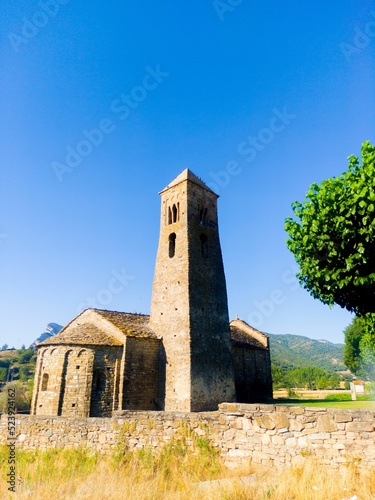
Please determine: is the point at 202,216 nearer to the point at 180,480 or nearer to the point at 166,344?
the point at 166,344

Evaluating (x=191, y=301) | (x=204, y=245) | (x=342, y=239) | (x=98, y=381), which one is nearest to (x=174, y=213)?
(x=204, y=245)

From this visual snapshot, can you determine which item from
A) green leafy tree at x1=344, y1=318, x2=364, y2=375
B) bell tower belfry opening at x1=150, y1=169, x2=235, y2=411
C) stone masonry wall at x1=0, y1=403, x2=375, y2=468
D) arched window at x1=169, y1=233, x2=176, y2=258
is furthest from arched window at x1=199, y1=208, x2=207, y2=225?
green leafy tree at x1=344, y1=318, x2=364, y2=375

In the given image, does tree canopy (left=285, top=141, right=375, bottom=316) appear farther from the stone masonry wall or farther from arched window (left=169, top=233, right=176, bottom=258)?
arched window (left=169, top=233, right=176, bottom=258)

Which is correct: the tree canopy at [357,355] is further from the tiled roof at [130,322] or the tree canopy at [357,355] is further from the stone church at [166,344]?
the tiled roof at [130,322]

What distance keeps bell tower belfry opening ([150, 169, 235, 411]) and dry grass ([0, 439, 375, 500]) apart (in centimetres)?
1227

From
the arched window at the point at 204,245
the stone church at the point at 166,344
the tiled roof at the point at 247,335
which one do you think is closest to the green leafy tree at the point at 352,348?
the tiled roof at the point at 247,335

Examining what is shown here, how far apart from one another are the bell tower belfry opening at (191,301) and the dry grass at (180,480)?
12274 mm

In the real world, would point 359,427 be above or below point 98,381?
below

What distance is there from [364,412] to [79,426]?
948cm

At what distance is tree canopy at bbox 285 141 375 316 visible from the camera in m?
11.3

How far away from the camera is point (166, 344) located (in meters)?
23.8

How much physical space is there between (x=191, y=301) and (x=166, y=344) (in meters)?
3.69

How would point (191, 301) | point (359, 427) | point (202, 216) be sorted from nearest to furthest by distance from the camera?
point (359, 427) → point (191, 301) → point (202, 216)

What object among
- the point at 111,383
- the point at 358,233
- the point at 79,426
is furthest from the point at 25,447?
the point at 358,233
